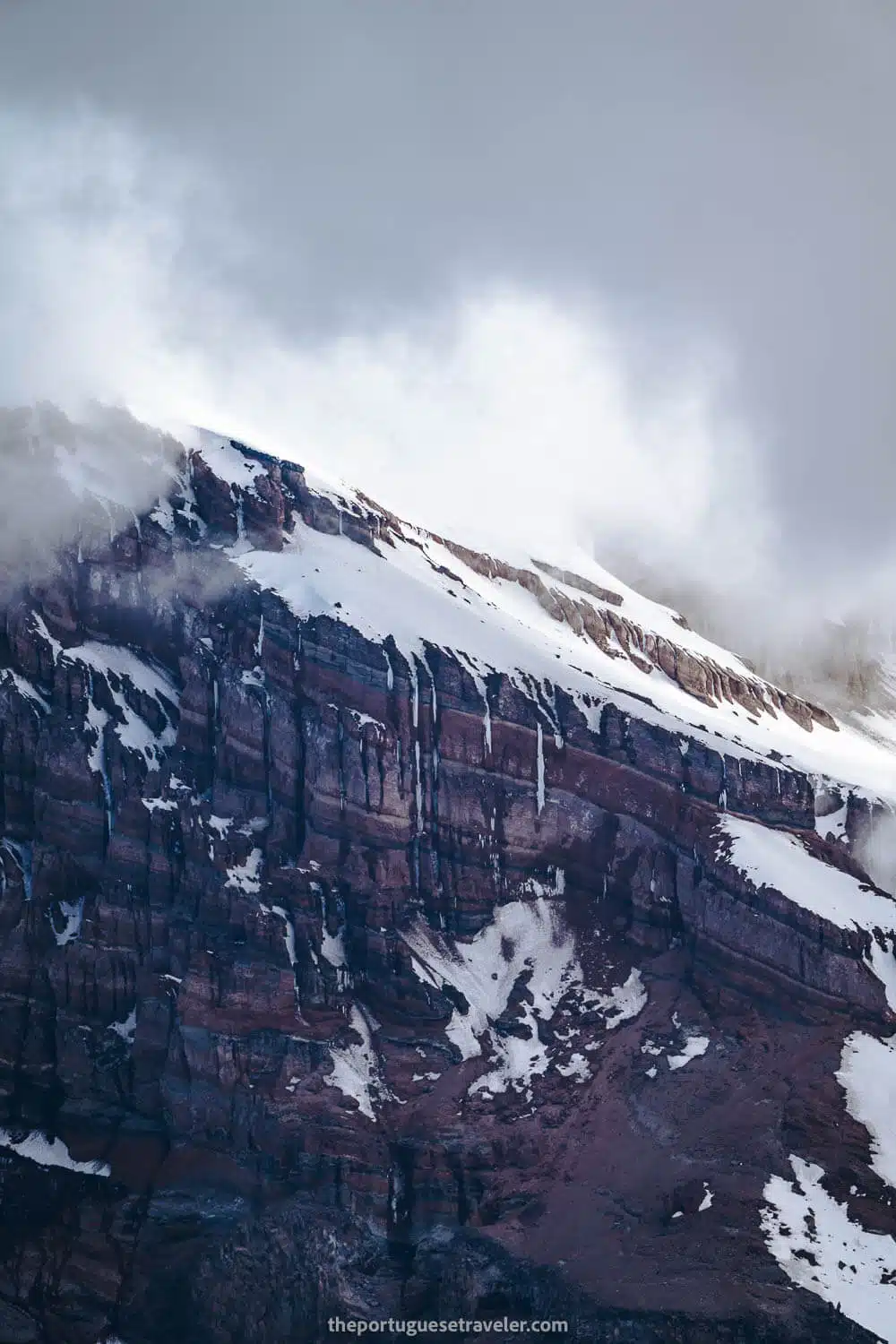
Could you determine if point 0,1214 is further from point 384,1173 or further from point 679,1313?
point 679,1313

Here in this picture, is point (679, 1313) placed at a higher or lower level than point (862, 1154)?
lower

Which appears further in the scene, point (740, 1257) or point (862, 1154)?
point (862, 1154)

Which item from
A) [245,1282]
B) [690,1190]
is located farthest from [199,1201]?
[690,1190]

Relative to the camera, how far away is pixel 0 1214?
7766 inches

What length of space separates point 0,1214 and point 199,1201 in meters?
19.7

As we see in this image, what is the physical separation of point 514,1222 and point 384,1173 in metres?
13.5

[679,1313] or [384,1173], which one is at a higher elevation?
[384,1173]

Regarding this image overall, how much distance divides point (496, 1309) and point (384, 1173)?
57.4ft

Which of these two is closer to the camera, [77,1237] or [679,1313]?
[679,1313]

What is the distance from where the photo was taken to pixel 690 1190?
192375mm

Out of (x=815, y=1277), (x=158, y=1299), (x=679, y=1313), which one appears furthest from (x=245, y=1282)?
(x=815, y=1277)

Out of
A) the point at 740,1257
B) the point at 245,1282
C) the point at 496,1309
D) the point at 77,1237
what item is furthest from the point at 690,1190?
the point at 77,1237

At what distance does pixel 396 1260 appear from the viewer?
193000 millimetres

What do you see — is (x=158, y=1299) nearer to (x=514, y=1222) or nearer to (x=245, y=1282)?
(x=245, y=1282)
